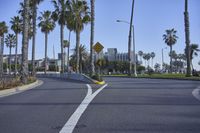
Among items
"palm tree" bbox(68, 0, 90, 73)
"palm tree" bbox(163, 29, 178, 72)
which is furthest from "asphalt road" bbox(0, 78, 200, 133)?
"palm tree" bbox(163, 29, 178, 72)

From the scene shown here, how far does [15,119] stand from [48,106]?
3.26 meters

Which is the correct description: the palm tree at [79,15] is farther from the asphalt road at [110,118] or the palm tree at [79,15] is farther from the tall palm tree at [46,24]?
the asphalt road at [110,118]

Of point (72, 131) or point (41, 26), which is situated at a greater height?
point (41, 26)

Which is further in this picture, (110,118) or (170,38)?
(170,38)

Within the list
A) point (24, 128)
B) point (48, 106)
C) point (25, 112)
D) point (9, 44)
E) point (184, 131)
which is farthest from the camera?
point (9, 44)

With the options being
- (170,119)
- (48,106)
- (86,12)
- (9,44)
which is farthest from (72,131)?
(9,44)

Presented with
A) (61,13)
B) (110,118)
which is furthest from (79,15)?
(110,118)

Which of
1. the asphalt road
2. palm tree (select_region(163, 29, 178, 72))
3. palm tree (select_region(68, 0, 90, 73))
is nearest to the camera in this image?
the asphalt road

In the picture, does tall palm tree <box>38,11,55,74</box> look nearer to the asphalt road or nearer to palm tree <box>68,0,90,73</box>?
palm tree <box>68,0,90,73</box>

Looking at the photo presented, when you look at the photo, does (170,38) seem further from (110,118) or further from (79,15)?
(110,118)

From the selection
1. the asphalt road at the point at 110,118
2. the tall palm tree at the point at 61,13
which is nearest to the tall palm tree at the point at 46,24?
the tall palm tree at the point at 61,13

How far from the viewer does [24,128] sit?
9742 mm

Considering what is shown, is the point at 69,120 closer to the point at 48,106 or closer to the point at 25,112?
the point at 25,112

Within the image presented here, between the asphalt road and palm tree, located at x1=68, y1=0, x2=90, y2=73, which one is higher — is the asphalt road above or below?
below
